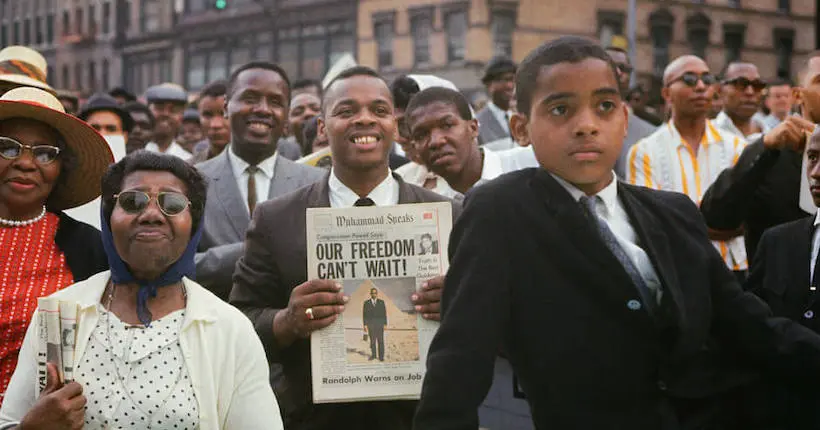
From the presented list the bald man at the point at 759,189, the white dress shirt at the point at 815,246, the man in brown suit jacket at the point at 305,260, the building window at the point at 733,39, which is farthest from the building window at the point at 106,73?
the white dress shirt at the point at 815,246

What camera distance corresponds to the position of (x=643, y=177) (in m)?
7.43

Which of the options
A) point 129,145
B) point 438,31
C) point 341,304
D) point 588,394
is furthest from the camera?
point 438,31

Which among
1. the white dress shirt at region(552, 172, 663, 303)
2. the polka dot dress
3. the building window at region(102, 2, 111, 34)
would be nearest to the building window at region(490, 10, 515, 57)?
the building window at region(102, 2, 111, 34)

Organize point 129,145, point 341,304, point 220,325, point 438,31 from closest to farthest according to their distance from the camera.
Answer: point 220,325 → point 341,304 → point 129,145 → point 438,31

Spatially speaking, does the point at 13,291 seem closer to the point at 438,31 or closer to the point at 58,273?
the point at 58,273

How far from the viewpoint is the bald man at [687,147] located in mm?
7352

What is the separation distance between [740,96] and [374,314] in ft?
21.1

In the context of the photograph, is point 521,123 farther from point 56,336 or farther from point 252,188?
point 252,188

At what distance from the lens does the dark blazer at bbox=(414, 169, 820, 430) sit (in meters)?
2.84

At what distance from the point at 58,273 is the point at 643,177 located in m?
4.44

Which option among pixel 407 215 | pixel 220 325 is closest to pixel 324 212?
pixel 407 215

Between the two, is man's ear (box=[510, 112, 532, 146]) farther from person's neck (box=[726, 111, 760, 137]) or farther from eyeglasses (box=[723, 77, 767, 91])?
person's neck (box=[726, 111, 760, 137])

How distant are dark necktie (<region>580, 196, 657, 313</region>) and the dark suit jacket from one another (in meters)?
1.08

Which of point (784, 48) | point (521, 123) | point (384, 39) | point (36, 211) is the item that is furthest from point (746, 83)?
point (784, 48)
